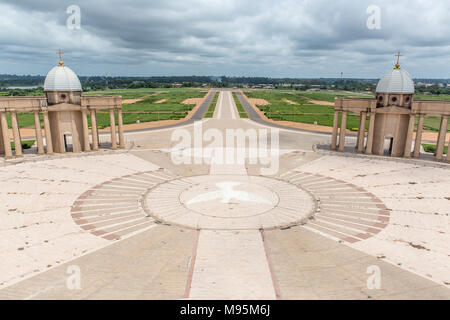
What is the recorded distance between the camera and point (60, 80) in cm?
4319

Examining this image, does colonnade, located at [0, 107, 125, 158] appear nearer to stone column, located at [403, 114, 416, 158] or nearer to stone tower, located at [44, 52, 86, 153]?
stone tower, located at [44, 52, 86, 153]

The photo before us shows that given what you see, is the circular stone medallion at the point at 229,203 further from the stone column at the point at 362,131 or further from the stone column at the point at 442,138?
the stone column at the point at 442,138

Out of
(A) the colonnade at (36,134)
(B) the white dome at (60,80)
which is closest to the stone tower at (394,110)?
(A) the colonnade at (36,134)

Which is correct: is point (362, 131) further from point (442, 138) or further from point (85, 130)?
point (85, 130)

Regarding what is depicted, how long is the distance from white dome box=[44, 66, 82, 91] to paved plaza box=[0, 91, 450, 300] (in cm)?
1030

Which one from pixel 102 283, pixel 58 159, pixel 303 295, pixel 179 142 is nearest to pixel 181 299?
pixel 102 283

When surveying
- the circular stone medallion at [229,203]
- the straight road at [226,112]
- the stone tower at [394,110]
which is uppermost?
the stone tower at [394,110]

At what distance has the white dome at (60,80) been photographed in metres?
43.0

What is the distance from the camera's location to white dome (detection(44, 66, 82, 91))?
43031mm

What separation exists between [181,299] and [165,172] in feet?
77.2

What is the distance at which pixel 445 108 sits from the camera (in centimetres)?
4000

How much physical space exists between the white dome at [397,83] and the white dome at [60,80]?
43.7m

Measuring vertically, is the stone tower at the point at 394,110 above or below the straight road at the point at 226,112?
above

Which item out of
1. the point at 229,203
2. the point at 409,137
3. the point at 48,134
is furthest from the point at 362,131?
the point at 48,134
